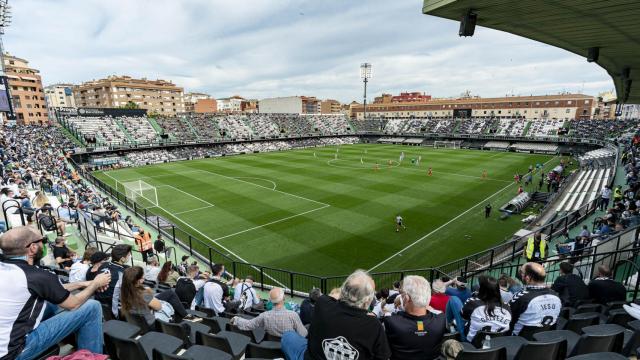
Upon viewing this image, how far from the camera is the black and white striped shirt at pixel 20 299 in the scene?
3.01 m

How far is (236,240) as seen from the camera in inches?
766

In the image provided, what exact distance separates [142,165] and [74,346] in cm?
5003

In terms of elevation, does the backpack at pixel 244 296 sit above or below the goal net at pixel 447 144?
above

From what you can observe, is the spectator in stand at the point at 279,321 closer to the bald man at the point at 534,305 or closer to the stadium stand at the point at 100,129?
the bald man at the point at 534,305

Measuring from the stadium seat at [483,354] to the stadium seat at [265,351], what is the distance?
2072 millimetres

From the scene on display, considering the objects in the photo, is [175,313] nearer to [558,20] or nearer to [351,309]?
[351,309]

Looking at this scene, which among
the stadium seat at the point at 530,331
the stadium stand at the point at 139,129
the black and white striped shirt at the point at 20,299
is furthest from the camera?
the stadium stand at the point at 139,129

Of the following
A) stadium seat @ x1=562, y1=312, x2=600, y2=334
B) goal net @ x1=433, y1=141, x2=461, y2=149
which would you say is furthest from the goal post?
stadium seat @ x1=562, y1=312, x2=600, y2=334

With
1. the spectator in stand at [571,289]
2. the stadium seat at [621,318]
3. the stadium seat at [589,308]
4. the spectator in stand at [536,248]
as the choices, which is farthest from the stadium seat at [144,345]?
the spectator in stand at [536,248]

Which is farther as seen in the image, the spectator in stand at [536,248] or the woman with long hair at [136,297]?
the spectator in stand at [536,248]

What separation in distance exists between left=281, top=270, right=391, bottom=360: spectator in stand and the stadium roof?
4896 millimetres

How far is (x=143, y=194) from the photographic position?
96.0 ft

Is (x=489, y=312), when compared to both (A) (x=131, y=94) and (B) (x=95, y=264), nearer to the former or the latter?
(B) (x=95, y=264)

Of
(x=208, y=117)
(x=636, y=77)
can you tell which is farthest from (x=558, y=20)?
(x=208, y=117)
